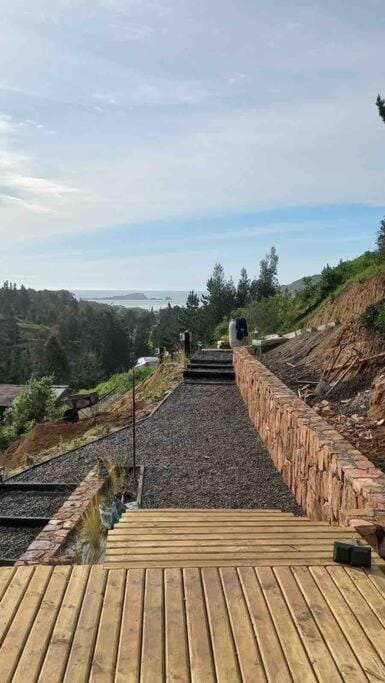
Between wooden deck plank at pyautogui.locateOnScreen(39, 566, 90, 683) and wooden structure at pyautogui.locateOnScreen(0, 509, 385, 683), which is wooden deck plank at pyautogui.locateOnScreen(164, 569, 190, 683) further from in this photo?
wooden deck plank at pyautogui.locateOnScreen(39, 566, 90, 683)

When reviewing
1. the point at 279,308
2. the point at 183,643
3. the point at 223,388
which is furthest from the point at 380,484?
the point at 279,308

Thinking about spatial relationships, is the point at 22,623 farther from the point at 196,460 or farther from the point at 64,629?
the point at 196,460

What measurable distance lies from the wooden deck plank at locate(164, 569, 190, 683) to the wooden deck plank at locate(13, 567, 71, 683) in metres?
0.47

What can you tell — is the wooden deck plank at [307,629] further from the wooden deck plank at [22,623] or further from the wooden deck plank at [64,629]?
the wooden deck plank at [22,623]

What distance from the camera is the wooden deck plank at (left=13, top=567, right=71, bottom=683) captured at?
71.7 inches

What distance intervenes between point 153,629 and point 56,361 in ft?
193

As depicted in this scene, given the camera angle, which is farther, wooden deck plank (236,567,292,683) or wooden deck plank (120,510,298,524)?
wooden deck plank (120,510,298,524)

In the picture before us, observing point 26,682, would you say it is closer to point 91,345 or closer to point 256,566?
point 256,566

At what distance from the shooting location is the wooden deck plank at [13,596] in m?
2.12

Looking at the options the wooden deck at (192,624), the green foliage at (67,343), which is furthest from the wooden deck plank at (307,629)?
the green foliage at (67,343)

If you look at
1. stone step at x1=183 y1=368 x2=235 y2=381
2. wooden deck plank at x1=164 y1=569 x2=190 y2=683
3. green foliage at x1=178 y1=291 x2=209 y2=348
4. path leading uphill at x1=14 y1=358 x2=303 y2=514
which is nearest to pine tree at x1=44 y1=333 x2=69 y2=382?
green foliage at x1=178 y1=291 x2=209 y2=348

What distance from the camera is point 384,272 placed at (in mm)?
11734

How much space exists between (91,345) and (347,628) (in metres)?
73.1

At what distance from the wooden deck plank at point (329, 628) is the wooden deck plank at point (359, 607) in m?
0.11
